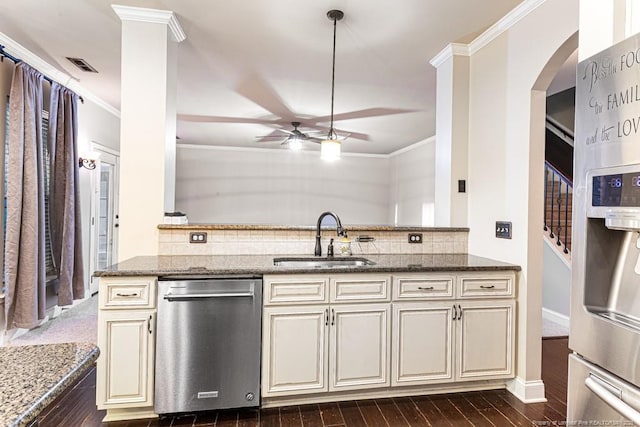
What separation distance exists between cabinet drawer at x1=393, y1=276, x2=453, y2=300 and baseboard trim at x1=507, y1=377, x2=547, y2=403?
78 cm

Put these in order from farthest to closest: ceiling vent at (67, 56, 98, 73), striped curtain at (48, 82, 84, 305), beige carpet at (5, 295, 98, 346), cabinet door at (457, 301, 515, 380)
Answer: striped curtain at (48, 82, 84, 305) < ceiling vent at (67, 56, 98, 73) < beige carpet at (5, 295, 98, 346) < cabinet door at (457, 301, 515, 380)

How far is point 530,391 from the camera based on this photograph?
237 centimetres

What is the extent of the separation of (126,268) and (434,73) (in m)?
3.25

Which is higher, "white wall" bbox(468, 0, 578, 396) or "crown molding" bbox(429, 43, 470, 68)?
"crown molding" bbox(429, 43, 470, 68)

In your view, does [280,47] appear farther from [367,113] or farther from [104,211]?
[104,211]

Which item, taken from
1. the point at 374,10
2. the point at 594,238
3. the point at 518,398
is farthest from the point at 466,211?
Result: the point at 594,238

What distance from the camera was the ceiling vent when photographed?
137 inches

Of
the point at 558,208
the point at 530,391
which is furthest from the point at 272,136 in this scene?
the point at 530,391

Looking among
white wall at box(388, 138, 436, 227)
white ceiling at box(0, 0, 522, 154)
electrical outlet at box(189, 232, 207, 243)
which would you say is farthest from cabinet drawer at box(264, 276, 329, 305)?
white wall at box(388, 138, 436, 227)

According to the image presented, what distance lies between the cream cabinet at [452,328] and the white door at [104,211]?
423 centimetres

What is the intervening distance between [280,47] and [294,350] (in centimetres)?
246

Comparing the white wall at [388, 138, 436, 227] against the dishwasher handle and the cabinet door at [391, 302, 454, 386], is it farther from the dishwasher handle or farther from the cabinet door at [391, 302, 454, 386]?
the dishwasher handle

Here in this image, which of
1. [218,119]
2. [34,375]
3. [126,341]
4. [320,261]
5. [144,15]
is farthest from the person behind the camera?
[218,119]

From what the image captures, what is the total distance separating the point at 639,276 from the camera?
40.9 inches
